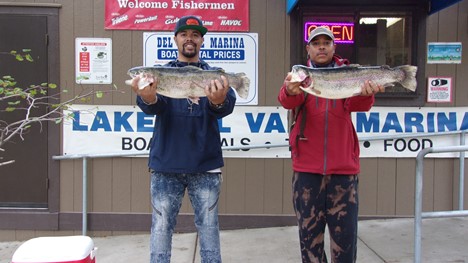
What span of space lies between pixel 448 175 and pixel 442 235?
29.4 inches

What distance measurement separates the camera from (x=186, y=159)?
2.94m

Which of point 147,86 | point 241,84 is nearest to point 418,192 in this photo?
point 241,84

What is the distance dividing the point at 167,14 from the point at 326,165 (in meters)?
2.86

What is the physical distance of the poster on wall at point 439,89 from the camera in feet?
16.5

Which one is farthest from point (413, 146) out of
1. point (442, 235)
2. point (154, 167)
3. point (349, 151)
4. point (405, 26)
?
point (154, 167)

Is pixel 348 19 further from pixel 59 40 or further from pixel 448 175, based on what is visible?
pixel 59 40

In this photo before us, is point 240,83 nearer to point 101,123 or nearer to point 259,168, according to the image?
point 259,168

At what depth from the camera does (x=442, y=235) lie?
477cm

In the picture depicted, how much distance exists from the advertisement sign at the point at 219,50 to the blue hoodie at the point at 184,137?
6.76 ft

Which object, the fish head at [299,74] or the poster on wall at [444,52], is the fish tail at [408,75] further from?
the poster on wall at [444,52]

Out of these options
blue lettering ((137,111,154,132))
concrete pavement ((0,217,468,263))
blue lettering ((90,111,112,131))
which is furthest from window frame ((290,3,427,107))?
blue lettering ((90,111,112,131))

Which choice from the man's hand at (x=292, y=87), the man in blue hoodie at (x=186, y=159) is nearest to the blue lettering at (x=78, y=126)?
the man in blue hoodie at (x=186, y=159)

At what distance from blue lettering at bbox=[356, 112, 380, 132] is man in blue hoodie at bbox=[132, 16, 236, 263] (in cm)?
250

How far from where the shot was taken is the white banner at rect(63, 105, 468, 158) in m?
5.02
